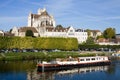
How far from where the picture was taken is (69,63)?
242 ft

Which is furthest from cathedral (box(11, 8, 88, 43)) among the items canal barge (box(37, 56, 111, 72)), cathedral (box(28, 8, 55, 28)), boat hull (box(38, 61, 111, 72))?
boat hull (box(38, 61, 111, 72))

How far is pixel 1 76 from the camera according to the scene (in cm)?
5731

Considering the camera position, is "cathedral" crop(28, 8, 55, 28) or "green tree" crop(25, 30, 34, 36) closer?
"green tree" crop(25, 30, 34, 36)

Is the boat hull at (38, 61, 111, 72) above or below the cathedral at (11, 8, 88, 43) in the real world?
below

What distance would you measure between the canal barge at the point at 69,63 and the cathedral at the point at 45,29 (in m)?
69.8

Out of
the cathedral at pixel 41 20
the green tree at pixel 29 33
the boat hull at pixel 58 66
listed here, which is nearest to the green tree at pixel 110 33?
the cathedral at pixel 41 20

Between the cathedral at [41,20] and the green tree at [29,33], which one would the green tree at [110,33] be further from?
the green tree at [29,33]

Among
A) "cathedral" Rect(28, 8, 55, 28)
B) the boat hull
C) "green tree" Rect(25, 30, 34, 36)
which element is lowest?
the boat hull

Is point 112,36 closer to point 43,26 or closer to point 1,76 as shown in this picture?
point 43,26

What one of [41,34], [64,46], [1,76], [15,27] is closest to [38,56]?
[64,46]

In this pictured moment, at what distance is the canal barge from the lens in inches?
2662

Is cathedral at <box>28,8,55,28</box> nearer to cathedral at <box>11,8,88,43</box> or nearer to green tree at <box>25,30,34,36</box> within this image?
cathedral at <box>11,8,88,43</box>

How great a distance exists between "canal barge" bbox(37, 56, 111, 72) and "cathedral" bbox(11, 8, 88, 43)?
69766mm

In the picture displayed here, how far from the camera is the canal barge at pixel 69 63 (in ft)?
222
